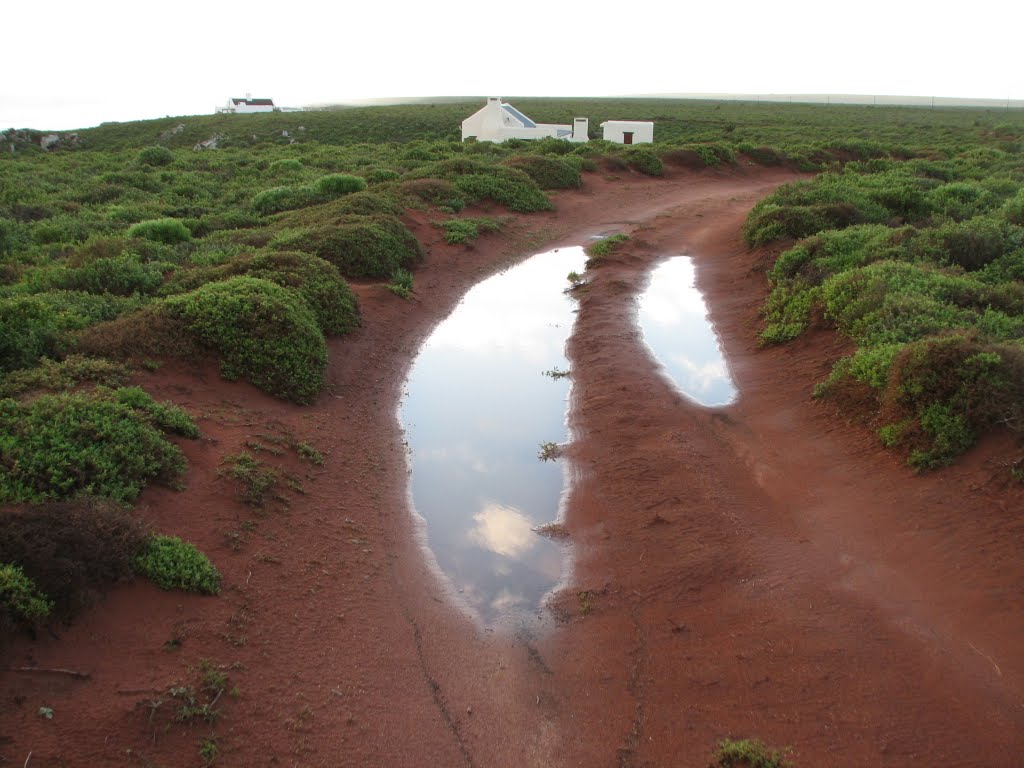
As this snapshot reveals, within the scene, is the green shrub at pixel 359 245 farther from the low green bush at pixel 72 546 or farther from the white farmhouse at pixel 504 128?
the white farmhouse at pixel 504 128

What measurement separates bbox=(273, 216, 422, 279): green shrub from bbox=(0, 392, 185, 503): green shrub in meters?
7.73

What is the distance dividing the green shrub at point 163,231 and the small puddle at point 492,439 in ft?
21.5

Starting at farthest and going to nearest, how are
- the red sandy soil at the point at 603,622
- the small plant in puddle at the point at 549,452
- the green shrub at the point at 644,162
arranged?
the green shrub at the point at 644,162 → the small plant in puddle at the point at 549,452 → the red sandy soil at the point at 603,622

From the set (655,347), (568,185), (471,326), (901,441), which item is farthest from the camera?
(568,185)

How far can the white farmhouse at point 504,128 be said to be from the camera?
45.2 metres

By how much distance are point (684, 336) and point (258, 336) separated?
7201 millimetres

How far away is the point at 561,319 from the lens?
13977 mm

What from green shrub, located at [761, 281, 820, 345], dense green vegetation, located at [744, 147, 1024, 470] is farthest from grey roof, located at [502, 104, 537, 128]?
green shrub, located at [761, 281, 820, 345]

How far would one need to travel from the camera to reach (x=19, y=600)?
4.45 meters

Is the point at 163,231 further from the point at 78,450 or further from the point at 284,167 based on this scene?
the point at 284,167

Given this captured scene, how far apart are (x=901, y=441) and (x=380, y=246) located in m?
10.9

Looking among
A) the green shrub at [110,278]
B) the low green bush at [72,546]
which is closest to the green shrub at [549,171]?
the green shrub at [110,278]

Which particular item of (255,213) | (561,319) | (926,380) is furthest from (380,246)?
(926,380)

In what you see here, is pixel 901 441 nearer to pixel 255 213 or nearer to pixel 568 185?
pixel 255 213
